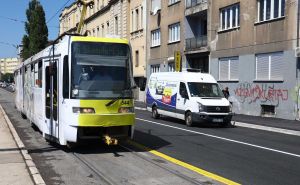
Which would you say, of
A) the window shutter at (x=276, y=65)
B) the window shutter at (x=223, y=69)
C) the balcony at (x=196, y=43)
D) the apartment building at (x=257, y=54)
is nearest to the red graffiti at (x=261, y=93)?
the apartment building at (x=257, y=54)

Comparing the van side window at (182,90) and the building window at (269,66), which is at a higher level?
the building window at (269,66)

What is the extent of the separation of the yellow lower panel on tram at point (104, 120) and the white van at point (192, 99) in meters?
8.34

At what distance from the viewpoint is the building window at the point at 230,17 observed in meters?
29.1

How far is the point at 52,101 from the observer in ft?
41.3

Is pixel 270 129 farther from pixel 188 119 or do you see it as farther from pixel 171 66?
pixel 171 66

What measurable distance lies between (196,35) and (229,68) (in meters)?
7.88

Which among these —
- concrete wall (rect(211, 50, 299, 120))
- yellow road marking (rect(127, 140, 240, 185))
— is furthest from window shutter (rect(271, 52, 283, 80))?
yellow road marking (rect(127, 140, 240, 185))

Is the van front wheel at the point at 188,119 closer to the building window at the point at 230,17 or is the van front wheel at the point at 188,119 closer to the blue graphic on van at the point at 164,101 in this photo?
the blue graphic on van at the point at 164,101

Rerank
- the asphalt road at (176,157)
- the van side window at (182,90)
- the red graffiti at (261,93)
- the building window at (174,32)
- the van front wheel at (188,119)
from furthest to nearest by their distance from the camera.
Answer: the building window at (174,32) < the red graffiti at (261,93) < the van side window at (182,90) < the van front wheel at (188,119) < the asphalt road at (176,157)

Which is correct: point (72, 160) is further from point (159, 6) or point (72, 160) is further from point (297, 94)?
point (159, 6)

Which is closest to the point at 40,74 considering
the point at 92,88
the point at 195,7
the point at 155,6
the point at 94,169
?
the point at 92,88

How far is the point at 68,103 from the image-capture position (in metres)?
11.3

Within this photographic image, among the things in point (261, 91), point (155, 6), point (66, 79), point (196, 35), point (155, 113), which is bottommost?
point (155, 113)

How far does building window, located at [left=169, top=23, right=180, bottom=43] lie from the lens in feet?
125
